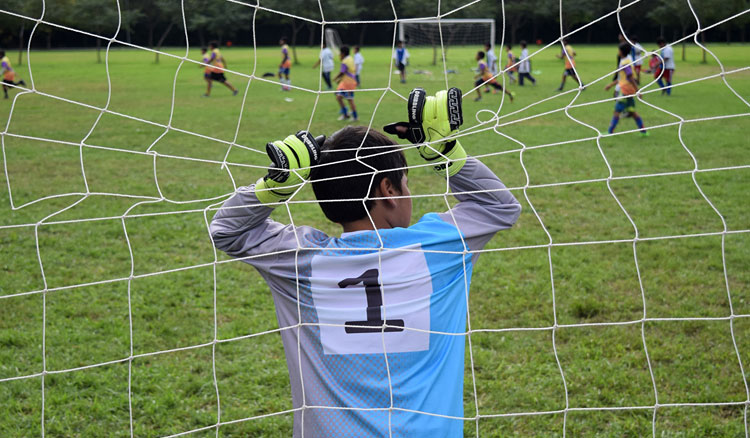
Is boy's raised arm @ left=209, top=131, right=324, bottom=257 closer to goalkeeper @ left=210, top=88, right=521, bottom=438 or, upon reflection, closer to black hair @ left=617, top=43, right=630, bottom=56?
goalkeeper @ left=210, top=88, right=521, bottom=438

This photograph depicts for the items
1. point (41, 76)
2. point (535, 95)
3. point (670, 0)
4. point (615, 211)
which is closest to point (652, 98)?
point (535, 95)

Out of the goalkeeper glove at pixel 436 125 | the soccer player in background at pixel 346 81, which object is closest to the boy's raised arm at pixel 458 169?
the goalkeeper glove at pixel 436 125

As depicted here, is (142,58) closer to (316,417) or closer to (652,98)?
(652,98)

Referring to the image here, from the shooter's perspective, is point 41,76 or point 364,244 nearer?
point 364,244

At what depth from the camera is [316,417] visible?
1.58 meters

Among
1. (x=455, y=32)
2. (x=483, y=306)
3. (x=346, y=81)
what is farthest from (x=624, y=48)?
(x=455, y=32)

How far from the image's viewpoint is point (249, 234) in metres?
1.75

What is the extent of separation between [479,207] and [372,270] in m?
0.39

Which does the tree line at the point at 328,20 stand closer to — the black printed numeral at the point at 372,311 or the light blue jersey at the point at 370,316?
the light blue jersey at the point at 370,316

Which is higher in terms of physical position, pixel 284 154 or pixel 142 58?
pixel 284 154

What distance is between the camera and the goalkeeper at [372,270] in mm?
1559

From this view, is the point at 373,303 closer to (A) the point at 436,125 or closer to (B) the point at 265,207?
(B) the point at 265,207

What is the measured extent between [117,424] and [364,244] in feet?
6.46

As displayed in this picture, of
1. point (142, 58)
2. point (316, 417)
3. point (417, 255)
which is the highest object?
point (417, 255)
